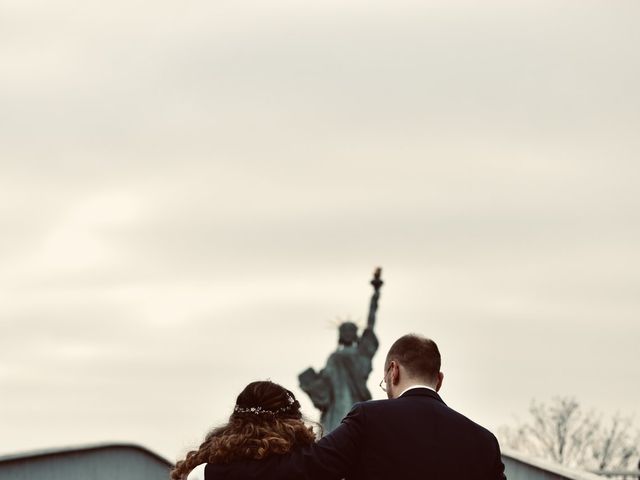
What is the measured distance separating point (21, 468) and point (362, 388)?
703 inches

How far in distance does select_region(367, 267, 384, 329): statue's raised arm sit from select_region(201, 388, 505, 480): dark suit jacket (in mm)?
19782

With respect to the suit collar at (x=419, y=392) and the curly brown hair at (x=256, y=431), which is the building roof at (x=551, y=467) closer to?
the suit collar at (x=419, y=392)

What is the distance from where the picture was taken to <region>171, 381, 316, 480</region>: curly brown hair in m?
7.10

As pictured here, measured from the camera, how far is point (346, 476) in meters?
7.07

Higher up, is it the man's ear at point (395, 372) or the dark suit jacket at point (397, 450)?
the man's ear at point (395, 372)

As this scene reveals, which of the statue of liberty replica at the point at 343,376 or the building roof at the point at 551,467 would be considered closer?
the building roof at the point at 551,467

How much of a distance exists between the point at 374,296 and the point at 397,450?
834 inches

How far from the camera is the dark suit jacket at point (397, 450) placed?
689 centimetres

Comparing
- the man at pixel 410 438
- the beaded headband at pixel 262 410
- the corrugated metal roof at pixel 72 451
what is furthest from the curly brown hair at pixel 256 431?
the corrugated metal roof at pixel 72 451

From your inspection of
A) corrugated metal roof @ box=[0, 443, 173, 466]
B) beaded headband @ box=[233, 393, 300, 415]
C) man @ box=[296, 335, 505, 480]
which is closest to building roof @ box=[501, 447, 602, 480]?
man @ box=[296, 335, 505, 480]

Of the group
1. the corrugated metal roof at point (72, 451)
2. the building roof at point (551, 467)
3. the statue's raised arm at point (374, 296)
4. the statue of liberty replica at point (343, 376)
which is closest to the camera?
the building roof at point (551, 467)

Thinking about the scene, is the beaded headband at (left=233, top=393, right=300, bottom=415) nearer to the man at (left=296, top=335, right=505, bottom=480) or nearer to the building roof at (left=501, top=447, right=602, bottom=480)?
the man at (left=296, top=335, right=505, bottom=480)

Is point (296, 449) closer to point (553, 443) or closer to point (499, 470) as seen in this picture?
point (499, 470)

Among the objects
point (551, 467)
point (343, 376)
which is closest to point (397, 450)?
point (551, 467)
